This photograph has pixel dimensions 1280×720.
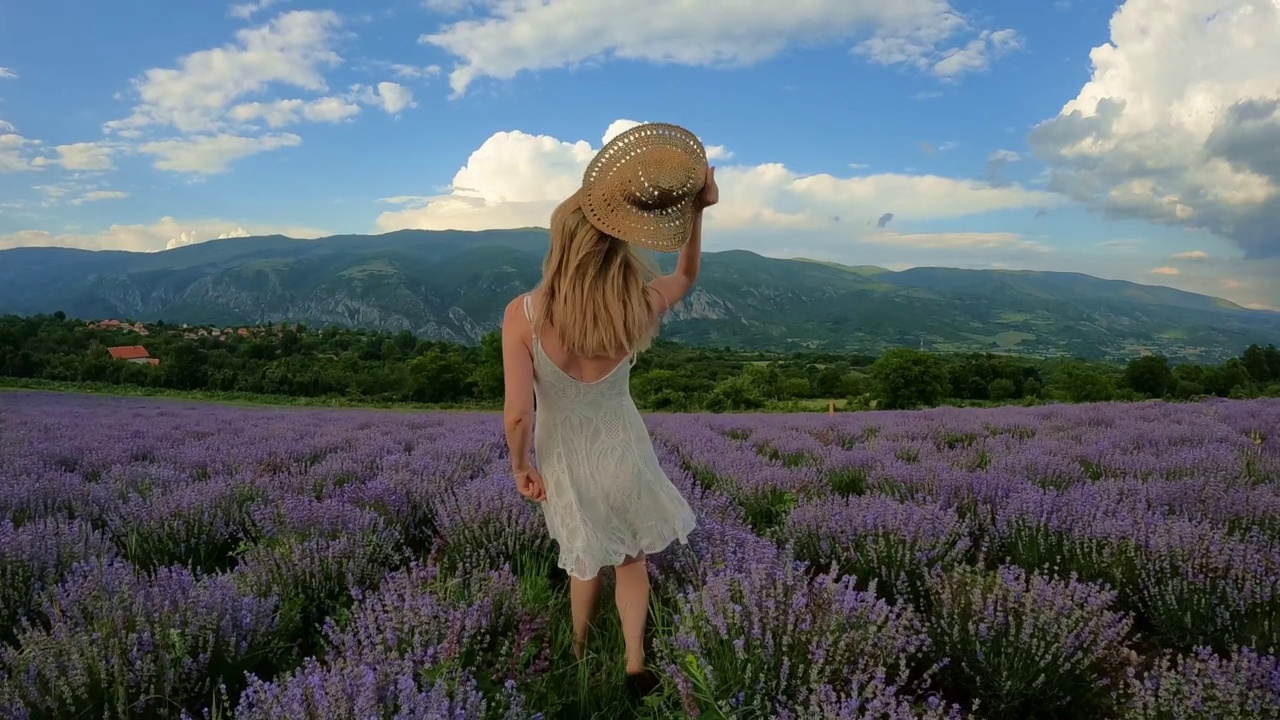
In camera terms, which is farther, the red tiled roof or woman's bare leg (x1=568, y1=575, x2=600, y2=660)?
the red tiled roof

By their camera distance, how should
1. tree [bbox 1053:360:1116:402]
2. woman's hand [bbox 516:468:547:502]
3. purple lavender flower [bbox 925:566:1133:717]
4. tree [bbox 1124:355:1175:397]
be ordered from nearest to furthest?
purple lavender flower [bbox 925:566:1133:717] → woman's hand [bbox 516:468:547:502] → tree [bbox 1053:360:1116:402] → tree [bbox 1124:355:1175:397]

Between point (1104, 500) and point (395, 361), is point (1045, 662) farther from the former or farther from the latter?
point (395, 361)

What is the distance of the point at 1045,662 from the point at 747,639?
94 centimetres

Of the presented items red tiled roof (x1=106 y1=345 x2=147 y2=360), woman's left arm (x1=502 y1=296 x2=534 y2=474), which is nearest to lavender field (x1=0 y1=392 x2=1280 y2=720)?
woman's left arm (x1=502 y1=296 x2=534 y2=474)

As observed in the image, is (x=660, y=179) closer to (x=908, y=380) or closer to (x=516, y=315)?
(x=516, y=315)

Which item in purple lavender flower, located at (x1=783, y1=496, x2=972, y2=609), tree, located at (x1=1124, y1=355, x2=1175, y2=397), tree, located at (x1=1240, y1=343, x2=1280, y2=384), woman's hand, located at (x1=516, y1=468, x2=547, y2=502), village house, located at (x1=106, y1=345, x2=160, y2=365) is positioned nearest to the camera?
woman's hand, located at (x1=516, y1=468, x2=547, y2=502)

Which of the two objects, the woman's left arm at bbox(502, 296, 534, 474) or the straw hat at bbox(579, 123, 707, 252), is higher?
the straw hat at bbox(579, 123, 707, 252)

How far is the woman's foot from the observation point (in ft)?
7.43

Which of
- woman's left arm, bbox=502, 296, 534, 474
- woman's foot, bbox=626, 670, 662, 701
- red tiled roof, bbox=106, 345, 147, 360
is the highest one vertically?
woman's left arm, bbox=502, 296, 534, 474

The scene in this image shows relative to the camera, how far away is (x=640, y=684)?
7.45 ft

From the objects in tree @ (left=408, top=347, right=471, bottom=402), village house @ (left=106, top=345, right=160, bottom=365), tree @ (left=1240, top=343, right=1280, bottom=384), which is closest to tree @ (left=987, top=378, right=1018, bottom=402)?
tree @ (left=1240, top=343, right=1280, bottom=384)

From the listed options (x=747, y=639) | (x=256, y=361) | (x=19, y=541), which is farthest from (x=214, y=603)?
(x=256, y=361)

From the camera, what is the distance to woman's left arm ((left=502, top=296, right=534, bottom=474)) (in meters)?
2.25

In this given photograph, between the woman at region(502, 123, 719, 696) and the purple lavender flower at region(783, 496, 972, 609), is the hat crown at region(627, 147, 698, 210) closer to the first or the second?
the woman at region(502, 123, 719, 696)
